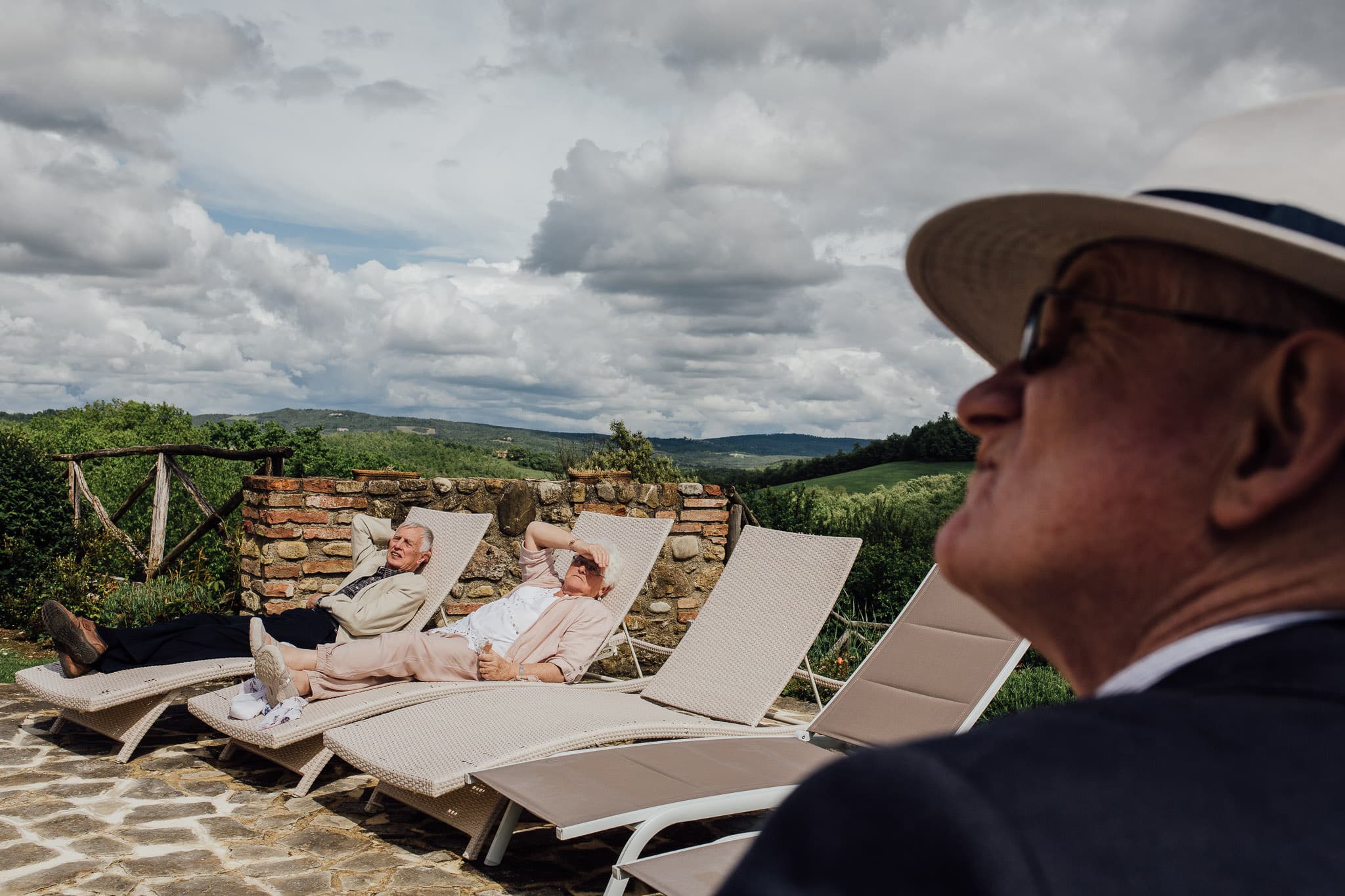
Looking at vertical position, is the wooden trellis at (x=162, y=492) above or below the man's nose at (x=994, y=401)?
below

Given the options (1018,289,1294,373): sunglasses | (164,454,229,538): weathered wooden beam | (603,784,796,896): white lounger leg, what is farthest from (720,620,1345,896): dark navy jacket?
(164,454,229,538): weathered wooden beam

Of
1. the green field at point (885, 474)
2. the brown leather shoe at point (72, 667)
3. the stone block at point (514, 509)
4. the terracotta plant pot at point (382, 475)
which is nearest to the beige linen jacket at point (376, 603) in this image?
the brown leather shoe at point (72, 667)

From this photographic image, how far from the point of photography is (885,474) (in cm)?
1509

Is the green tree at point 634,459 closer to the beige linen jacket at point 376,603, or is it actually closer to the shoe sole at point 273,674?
the beige linen jacket at point 376,603

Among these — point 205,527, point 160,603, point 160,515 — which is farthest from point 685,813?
point 160,515

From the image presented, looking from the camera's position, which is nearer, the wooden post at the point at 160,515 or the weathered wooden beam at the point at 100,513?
the wooden post at the point at 160,515

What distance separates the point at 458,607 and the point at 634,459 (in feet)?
17.4

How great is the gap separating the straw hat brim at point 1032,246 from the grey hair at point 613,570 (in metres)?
4.30

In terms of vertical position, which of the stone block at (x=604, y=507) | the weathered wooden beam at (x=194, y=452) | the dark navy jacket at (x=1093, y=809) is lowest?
the stone block at (x=604, y=507)

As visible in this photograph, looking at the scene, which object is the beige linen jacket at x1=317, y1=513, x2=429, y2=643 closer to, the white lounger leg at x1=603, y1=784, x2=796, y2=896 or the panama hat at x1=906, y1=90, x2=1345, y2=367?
the white lounger leg at x1=603, y1=784, x2=796, y2=896

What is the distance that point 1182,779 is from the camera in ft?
1.44

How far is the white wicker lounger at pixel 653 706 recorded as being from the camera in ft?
11.9

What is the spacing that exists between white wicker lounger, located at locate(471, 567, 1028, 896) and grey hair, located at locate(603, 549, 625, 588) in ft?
4.87

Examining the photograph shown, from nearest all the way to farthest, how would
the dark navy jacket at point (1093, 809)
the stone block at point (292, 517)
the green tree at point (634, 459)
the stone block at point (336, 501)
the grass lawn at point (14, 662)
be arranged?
the dark navy jacket at point (1093, 809) < the grass lawn at point (14, 662) < the stone block at point (292, 517) < the stone block at point (336, 501) < the green tree at point (634, 459)
